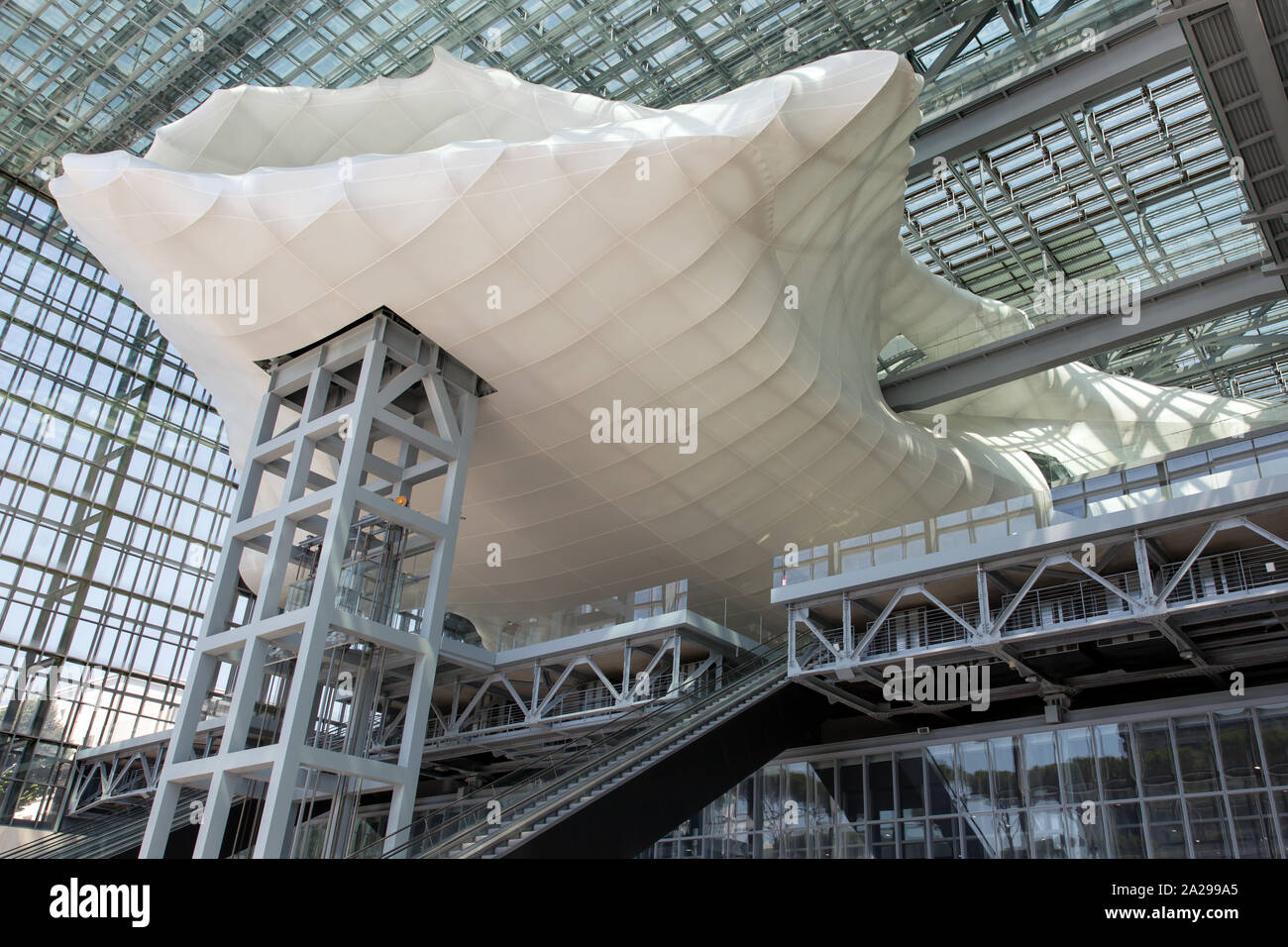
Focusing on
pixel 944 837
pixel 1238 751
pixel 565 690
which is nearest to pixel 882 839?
pixel 944 837

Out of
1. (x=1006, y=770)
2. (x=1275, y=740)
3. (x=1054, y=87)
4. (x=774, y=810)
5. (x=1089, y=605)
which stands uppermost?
(x=1054, y=87)

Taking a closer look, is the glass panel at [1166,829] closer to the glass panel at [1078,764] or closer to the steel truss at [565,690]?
the glass panel at [1078,764]

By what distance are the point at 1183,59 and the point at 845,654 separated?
71.5ft

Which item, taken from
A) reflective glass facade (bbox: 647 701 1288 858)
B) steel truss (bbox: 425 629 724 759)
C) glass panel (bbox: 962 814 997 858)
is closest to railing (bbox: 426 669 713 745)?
steel truss (bbox: 425 629 724 759)

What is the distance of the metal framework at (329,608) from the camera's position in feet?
75.9

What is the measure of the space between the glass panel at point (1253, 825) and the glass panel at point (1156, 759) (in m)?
1.41

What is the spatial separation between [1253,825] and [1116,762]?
319cm

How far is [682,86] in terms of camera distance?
1626 inches

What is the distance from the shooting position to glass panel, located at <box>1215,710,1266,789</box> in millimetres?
23953

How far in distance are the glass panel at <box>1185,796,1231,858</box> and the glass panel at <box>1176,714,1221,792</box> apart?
0.29 meters

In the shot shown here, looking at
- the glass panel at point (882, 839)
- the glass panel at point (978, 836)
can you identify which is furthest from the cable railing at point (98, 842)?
the glass panel at point (978, 836)

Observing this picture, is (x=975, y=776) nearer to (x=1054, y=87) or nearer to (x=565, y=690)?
(x=565, y=690)

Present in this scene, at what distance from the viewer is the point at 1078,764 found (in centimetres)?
2619
